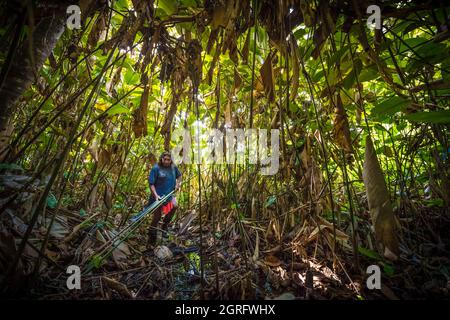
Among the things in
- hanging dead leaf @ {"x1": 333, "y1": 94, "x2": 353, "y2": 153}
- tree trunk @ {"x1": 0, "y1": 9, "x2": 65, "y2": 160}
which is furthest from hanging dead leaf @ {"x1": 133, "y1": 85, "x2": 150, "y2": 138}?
hanging dead leaf @ {"x1": 333, "y1": 94, "x2": 353, "y2": 153}

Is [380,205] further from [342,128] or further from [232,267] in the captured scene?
[232,267]

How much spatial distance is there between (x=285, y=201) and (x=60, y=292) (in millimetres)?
1463

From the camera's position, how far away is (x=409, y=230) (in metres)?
1.53

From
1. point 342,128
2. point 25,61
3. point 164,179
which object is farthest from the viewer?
point 164,179

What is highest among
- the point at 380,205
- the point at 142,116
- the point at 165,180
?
the point at 142,116

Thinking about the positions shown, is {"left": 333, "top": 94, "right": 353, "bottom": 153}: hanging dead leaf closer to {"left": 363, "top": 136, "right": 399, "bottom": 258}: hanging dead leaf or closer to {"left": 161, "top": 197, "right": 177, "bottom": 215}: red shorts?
{"left": 363, "top": 136, "right": 399, "bottom": 258}: hanging dead leaf

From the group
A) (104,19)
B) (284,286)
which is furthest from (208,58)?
(284,286)

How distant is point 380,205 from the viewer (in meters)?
0.97

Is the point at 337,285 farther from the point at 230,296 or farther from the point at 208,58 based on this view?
the point at 208,58

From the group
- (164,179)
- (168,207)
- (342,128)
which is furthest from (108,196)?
(342,128)

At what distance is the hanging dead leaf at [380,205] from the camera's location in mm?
962

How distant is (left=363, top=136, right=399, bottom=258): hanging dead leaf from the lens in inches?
37.9

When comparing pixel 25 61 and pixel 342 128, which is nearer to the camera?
pixel 25 61

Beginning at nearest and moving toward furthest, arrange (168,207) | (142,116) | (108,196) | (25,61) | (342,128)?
(25,61) → (342,128) → (142,116) → (108,196) → (168,207)
